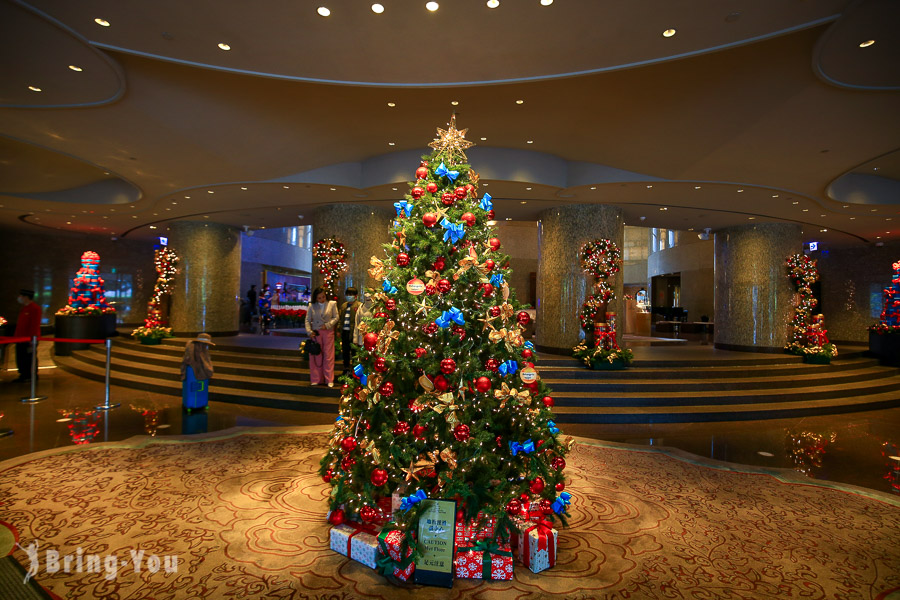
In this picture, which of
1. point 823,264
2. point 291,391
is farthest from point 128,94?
point 823,264

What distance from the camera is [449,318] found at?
8.89 feet

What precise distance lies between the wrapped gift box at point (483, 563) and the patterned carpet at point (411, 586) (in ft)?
0.16

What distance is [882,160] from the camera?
23.9ft

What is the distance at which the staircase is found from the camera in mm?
6711

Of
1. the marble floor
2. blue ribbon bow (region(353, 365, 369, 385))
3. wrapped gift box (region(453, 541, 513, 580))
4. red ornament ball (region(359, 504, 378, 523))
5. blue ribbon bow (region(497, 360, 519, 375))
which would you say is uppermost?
blue ribbon bow (region(497, 360, 519, 375))

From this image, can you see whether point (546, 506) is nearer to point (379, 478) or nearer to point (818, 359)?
point (379, 478)

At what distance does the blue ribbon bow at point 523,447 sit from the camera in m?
2.70

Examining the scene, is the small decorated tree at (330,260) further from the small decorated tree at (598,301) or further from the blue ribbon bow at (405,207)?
the blue ribbon bow at (405,207)

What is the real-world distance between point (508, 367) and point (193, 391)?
5.25 m

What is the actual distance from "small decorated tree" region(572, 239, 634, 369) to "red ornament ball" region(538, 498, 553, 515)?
5.93 meters

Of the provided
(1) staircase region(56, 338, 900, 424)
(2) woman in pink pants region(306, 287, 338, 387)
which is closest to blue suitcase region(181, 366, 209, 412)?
(1) staircase region(56, 338, 900, 424)

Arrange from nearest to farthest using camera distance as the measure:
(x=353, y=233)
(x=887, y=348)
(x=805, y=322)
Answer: (x=353, y=233), (x=805, y=322), (x=887, y=348)

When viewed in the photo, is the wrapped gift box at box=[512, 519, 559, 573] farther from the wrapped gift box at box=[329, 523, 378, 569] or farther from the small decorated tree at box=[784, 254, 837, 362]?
the small decorated tree at box=[784, 254, 837, 362]

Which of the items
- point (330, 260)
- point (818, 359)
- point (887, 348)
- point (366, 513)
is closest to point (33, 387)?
point (330, 260)
